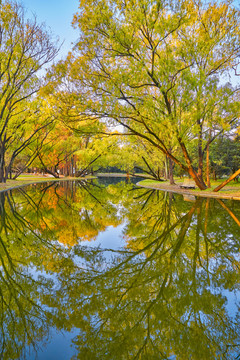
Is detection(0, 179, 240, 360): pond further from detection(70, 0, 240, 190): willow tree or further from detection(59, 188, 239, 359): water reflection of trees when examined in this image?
detection(70, 0, 240, 190): willow tree

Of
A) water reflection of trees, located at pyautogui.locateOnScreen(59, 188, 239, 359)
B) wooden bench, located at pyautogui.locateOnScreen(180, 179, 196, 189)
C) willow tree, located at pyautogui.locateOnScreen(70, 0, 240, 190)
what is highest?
willow tree, located at pyautogui.locateOnScreen(70, 0, 240, 190)

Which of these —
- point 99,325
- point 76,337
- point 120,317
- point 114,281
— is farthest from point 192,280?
point 76,337

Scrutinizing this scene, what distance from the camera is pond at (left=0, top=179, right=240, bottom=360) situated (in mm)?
2627

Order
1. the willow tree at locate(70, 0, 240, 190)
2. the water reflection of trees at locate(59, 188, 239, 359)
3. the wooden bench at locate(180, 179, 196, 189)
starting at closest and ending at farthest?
the water reflection of trees at locate(59, 188, 239, 359), the willow tree at locate(70, 0, 240, 190), the wooden bench at locate(180, 179, 196, 189)

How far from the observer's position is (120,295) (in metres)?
3.59

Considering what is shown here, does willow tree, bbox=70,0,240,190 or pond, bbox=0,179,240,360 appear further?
willow tree, bbox=70,0,240,190

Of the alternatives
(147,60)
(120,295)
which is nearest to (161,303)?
(120,295)

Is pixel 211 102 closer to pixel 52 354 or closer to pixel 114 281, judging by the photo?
pixel 114 281

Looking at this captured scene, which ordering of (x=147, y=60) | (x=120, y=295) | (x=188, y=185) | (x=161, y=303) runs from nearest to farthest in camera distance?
(x=161, y=303) → (x=120, y=295) → (x=147, y=60) → (x=188, y=185)

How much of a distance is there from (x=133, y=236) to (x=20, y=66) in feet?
70.8

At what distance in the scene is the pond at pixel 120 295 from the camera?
2627mm

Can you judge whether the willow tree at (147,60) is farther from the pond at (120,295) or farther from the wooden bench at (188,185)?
the pond at (120,295)

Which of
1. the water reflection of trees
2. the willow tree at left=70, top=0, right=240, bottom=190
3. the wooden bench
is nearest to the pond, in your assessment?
the water reflection of trees

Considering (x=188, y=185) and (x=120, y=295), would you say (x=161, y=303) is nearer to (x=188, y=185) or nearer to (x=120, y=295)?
(x=120, y=295)
